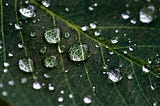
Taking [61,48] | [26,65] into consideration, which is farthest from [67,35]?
[26,65]

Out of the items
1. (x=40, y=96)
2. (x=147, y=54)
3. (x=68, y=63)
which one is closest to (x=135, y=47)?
(x=147, y=54)

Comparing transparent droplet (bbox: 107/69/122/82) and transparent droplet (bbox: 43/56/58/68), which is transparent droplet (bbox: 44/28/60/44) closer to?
transparent droplet (bbox: 43/56/58/68)

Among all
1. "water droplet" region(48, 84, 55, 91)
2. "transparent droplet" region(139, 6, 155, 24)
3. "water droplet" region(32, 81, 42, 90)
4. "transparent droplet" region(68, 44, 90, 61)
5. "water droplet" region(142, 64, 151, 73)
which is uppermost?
"transparent droplet" region(139, 6, 155, 24)

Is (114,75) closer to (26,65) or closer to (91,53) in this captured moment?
(91,53)

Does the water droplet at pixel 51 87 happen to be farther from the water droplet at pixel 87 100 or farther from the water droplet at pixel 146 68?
the water droplet at pixel 146 68

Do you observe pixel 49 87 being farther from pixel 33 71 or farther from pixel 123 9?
pixel 123 9

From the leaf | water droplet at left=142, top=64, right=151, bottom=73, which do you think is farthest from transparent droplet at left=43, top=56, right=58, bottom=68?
water droplet at left=142, top=64, right=151, bottom=73
